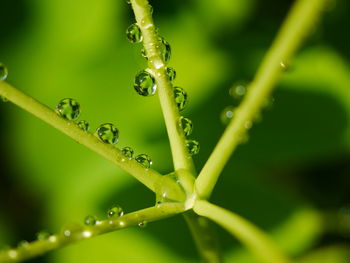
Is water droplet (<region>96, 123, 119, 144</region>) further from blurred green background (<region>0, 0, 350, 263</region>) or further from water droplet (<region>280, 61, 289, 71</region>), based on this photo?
blurred green background (<region>0, 0, 350, 263</region>)

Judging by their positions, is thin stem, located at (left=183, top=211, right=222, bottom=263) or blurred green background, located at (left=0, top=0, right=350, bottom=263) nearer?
thin stem, located at (left=183, top=211, right=222, bottom=263)

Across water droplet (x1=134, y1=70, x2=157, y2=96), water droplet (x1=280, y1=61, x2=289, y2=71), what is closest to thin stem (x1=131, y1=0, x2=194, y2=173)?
water droplet (x1=134, y1=70, x2=157, y2=96)

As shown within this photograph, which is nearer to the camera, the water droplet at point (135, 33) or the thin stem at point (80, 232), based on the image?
the thin stem at point (80, 232)

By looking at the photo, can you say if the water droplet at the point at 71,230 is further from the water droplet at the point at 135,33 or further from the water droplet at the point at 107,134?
the water droplet at the point at 135,33

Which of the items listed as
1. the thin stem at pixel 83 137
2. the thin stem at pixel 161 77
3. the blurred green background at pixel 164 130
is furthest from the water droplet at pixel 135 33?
the blurred green background at pixel 164 130

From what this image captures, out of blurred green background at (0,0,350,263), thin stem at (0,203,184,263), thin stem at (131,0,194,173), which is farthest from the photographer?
blurred green background at (0,0,350,263)

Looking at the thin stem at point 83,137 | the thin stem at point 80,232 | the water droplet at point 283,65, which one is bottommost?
the thin stem at point 80,232
